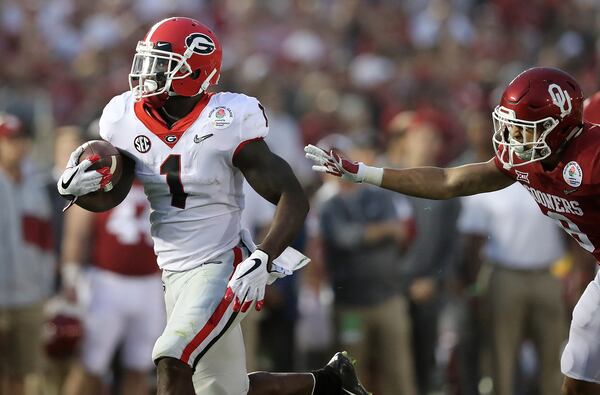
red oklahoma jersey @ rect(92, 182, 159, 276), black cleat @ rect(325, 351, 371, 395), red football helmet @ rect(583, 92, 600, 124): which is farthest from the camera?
red oklahoma jersey @ rect(92, 182, 159, 276)

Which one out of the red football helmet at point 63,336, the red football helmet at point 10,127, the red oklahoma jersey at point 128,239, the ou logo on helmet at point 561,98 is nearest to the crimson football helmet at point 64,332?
the red football helmet at point 63,336

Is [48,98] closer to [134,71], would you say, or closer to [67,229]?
[67,229]

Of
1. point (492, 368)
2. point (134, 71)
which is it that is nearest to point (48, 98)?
point (492, 368)

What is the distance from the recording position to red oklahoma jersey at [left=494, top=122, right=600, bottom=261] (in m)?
4.75

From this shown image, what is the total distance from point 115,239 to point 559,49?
310 inches

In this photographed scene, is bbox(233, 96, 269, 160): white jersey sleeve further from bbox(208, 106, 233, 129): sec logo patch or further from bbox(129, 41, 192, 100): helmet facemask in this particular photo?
bbox(129, 41, 192, 100): helmet facemask

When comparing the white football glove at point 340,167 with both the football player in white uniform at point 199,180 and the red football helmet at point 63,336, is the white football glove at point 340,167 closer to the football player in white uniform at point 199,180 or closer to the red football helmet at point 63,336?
the football player in white uniform at point 199,180

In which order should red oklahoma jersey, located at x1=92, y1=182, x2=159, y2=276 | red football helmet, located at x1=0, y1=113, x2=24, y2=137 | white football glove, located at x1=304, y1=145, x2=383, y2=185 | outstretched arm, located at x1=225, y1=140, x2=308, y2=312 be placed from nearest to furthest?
1. outstretched arm, located at x1=225, y1=140, x2=308, y2=312
2. white football glove, located at x1=304, y1=145, x2=383, y2=185
3. red oklahoma jersey, located at x1=92, y1=182, x2=159, y2=276
4. red football helmet, located at x1=0, y1=113, x2=24, y2=137

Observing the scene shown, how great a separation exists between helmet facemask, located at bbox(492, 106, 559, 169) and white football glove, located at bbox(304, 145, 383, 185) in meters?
0.55

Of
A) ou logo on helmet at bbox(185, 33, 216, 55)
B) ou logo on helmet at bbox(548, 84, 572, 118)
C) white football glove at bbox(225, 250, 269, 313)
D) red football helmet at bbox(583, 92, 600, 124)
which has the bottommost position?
white football glove at bbox(225, 250, 269, 313)

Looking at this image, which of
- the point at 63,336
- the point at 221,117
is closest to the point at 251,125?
the point at 221,117

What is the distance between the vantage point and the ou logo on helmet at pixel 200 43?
4.92 metres

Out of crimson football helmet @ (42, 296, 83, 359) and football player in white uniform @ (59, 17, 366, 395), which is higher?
football player in white uniform @ (59, 17, 366, 395)

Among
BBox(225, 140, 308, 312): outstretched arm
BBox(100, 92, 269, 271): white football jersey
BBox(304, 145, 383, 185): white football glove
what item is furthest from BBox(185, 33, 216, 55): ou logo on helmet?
BBox(304, 145, 383, 185): white football glove
